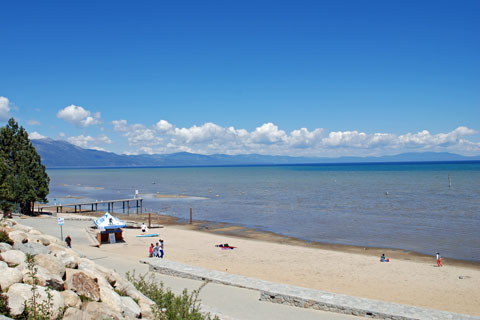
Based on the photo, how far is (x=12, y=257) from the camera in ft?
25.6

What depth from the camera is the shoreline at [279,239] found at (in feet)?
88.7

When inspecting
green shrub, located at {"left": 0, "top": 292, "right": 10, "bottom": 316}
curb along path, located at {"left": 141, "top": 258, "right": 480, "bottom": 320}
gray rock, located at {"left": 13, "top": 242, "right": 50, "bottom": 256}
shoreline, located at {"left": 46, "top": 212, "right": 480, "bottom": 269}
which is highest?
gray rock, located at {"left": 13, "top": 242, "right": 50, "bottom": 256}

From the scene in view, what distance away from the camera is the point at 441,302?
58.4 feet

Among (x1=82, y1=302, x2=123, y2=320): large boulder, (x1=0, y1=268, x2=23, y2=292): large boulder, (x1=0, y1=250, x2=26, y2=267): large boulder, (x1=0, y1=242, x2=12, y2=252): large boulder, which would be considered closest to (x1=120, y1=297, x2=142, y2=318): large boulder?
(x1=82, y1=302, x2=123, y2=320): large boulder

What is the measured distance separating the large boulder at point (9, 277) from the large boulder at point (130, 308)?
2.02 meters

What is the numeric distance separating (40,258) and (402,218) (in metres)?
43.2

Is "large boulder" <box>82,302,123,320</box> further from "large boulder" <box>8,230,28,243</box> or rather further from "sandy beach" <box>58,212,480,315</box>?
"sandy beach" <box>58,212,480,315</box>

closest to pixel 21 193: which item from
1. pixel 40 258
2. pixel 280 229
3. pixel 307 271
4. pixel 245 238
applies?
pixel 245 238

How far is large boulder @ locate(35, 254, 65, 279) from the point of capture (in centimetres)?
789

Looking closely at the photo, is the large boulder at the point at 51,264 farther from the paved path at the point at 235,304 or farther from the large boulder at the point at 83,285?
the paved path at the point at 235,304

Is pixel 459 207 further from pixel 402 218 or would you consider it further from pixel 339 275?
pixel 339 275

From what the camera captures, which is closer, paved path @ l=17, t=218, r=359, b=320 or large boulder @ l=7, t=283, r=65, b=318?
large boulder @ l=7, t=283, r=65, b=318

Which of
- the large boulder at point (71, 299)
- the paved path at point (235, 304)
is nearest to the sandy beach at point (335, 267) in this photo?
the paved path at point (235, 304)

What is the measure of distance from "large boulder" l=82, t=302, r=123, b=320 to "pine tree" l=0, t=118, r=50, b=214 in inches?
1405
